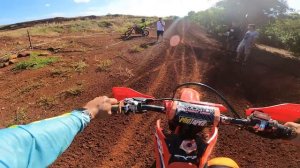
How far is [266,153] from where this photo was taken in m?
7.49

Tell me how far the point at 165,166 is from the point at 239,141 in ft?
16.5

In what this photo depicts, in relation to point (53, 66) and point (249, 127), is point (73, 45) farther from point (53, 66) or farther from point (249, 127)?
point (249, 127)

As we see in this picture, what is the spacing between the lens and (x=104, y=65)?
14.5m

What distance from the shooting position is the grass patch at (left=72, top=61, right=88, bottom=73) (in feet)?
46.7

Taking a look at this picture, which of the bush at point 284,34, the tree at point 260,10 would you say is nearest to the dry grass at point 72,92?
the bush at point 284,34

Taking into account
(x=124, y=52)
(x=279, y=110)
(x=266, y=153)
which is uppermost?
(x=279, y=110)

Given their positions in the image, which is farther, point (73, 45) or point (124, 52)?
point (73, 45)

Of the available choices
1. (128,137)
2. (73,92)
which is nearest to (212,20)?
(73,92)

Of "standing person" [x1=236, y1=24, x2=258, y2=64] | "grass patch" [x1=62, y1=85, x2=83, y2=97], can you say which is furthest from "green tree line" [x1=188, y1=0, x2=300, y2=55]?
"grass patch" [x1=62, y1=85, x2=83, y2=97]

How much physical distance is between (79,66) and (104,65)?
116 centimetres

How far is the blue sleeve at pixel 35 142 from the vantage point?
4.85 ft

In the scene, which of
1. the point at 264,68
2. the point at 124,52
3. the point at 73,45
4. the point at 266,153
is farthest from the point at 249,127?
the point at 73,45

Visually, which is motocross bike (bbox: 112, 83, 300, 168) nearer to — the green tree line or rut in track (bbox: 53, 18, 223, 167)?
rut in track (bbox: 53, 18, 223, 167)

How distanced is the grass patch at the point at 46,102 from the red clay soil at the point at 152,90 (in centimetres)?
19
